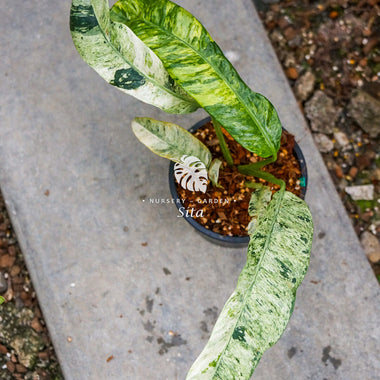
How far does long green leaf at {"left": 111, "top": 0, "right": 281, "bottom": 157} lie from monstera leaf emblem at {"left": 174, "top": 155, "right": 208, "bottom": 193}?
178mm

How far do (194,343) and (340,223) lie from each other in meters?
0.66

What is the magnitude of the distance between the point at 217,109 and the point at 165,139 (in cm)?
17

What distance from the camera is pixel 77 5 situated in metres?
0.80

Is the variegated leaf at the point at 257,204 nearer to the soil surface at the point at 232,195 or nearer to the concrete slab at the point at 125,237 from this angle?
the soil surface at the point at 232,195

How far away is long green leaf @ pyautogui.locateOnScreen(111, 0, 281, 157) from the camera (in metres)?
0.86

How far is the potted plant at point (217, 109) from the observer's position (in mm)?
784

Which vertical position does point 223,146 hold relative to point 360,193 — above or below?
above

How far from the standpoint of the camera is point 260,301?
0.80m

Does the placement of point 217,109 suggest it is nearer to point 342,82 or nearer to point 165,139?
point 165,139

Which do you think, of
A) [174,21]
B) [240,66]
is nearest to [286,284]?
[174,21]

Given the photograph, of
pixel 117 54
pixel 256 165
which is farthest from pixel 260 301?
pixel 117 54

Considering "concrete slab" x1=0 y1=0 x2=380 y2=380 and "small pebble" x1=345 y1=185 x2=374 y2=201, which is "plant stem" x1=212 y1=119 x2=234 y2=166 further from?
"small pebble" x1=345 y1=185 x2=374 y2=201

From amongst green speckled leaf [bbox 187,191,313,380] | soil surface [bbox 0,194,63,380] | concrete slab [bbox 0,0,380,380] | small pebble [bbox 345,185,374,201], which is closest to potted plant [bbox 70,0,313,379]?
green speckled leaf [bbox 187,191,313,380]

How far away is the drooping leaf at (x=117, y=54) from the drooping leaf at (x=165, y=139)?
0.21ft
